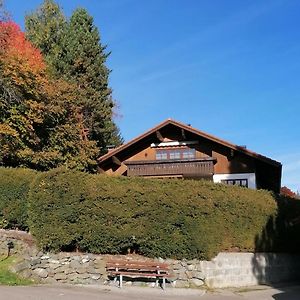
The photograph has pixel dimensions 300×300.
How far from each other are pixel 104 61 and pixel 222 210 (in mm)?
28826

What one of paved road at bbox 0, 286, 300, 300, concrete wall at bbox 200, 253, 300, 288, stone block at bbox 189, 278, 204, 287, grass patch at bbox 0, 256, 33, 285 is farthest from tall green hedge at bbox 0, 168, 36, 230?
concrete wall at bbox 200, 253, 300, 288

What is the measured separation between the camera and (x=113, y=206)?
1778 centimetres

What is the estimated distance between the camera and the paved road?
13727mm

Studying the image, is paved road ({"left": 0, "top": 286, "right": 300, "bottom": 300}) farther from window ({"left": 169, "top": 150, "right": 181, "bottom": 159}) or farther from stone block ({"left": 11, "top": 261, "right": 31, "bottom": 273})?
window ({"left": 169, "top": 150, "right": 181, "bottom": 159})

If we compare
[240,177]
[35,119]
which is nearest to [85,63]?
[35,119]

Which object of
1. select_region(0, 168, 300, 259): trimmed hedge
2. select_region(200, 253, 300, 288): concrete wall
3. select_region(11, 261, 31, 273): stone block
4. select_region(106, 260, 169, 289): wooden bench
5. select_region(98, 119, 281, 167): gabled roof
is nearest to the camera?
select_region(11, 261, 31, 273): stone block

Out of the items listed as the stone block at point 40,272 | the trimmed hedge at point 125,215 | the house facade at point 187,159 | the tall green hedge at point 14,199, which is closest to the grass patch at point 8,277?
the stone block at point 40,272

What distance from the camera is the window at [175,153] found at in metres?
32.2

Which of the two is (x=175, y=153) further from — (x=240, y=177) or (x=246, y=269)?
(x=246, y=269)

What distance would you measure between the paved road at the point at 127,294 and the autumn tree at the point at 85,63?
2555 centimetres

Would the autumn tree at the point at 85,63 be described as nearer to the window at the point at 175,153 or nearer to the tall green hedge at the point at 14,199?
the window at the point at 175,153

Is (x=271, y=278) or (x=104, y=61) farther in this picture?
(x=104, y=61)

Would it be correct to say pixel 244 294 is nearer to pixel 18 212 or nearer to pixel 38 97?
pixel 18 212

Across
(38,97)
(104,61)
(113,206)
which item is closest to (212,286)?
(113,206)
